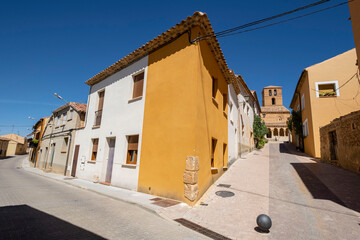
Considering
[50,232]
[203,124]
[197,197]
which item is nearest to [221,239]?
[197,197]

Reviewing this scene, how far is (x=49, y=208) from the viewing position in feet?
16.7

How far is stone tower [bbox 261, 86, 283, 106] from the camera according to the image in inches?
2215

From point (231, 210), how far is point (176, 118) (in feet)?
11.7

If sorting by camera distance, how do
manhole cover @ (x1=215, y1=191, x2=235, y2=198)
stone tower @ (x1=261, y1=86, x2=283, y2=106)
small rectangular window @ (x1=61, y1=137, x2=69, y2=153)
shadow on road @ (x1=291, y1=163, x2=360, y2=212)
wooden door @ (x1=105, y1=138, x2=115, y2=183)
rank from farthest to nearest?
1. stone tower @ (x1=261, y1=86, x2=283, y2=106)
2. small rectangular window @ (x1=61, y1=137, x2=69, y2=153)
3. wooden door @ (x1=105, y1=138, x2=115, y2=183)
4. manhole cover @ (x1=215, y1=191, x2=235, y2=198)
5. shadow on road @ (x1=291, y1=163, x2=360, y2=212)

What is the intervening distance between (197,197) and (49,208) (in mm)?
4477

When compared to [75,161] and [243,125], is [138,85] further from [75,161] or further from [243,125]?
[243,125]

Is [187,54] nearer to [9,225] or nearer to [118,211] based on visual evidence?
[118,211]

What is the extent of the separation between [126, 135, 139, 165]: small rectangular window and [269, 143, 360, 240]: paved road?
5.72m

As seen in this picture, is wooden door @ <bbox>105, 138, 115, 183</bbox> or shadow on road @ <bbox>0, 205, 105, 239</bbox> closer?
shadow on road @ <bbox>0, 205, 105, 239</bbox>

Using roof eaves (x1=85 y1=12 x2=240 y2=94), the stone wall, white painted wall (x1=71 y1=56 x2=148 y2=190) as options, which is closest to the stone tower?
the stone wall

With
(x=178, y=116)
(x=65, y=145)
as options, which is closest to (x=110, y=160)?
(x=178, y=116)

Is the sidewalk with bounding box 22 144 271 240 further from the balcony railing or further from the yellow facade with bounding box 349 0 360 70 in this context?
the yellow facade with bounding box 349 0 360 70

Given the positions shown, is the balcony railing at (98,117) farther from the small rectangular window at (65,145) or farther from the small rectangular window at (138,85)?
the small rectangular window at (65,145)

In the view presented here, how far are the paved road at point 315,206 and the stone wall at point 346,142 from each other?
0.93m
